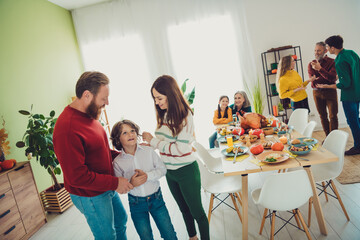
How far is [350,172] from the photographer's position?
293 centimetres

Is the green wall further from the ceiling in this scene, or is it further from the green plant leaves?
the green plant leaves

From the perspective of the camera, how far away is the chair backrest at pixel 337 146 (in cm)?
206

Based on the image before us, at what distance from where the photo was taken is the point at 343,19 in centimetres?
455

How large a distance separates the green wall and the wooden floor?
2.93 ft

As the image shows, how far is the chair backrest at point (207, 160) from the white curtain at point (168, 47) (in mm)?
2257

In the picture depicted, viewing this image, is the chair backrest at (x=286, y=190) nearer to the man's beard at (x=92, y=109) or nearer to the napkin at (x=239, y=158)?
the napkin at (x=239, y=158)

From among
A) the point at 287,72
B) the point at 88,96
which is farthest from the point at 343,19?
the point at 88,96

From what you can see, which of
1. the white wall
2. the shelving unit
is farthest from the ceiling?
the shelving unit

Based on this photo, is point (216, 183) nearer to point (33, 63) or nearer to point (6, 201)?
point (6, 201)

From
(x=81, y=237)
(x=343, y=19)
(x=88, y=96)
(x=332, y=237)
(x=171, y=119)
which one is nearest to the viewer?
(x=88, y=96)

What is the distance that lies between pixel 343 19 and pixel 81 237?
553cm

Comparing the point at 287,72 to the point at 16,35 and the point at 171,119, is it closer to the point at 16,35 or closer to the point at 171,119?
the point at 171,119

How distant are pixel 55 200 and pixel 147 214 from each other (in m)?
2.07

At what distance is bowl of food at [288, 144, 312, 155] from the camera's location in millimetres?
1964
